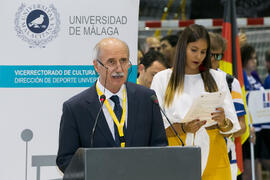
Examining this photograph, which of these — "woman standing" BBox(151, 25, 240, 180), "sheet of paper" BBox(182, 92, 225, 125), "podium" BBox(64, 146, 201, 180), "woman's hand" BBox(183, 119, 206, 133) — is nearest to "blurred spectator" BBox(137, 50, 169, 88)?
"woman standing" BBox(151, 25, 240, 180)

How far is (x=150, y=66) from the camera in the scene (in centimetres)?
588

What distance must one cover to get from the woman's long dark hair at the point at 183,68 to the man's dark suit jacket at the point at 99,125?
937 millimetres

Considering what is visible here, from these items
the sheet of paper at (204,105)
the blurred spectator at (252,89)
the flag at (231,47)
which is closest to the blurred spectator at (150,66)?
the flag at (231,47)

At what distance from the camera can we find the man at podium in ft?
11.2

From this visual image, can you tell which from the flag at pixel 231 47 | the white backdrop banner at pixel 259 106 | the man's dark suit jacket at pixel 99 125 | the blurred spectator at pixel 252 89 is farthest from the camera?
the blurred spectator at pixel 252 89

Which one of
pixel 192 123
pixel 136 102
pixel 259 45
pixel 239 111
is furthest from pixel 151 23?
pixel 136 102

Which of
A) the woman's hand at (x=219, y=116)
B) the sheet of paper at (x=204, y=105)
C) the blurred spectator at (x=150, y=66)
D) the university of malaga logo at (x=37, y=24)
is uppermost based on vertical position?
the university of malaga logo at (x=37, y=24)

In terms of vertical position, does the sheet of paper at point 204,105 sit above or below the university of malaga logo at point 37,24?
below

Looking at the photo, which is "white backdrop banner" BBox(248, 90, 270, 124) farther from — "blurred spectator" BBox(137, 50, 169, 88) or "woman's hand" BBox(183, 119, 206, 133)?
"woman's hand" BBox(183, 119, 206, 133)

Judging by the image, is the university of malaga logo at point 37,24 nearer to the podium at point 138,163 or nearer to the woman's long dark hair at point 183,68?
the woman's long dark hair at point 183,68

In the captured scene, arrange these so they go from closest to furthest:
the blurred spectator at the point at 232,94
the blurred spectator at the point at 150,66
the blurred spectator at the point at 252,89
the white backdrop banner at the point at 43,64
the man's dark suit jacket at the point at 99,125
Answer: the man's dark suit jacket at the point at 99,125, the white backdrop banner at the point at 43,64, the blurred spectator at the point at 232,94, the blurred spectator at the point at 150,66, the blurred spectator at the point at 252,89

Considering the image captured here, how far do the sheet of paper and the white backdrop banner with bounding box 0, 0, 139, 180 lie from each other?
0.59 meters

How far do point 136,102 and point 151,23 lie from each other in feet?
20.9

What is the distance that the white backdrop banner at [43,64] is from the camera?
4.53 metres
